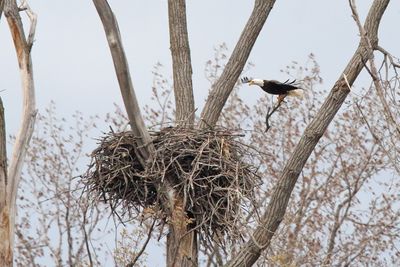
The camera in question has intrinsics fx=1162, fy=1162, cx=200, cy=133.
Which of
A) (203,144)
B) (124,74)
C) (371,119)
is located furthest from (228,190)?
(371,119)

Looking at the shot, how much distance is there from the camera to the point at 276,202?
8445mm

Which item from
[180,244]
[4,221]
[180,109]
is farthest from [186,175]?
[4,221]

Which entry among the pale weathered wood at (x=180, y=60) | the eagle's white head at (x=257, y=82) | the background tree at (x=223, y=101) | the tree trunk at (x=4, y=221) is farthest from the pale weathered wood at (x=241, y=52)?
the tree trunk at (x=4, y=221)

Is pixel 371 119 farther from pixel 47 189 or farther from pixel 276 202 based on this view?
pixel 276 202

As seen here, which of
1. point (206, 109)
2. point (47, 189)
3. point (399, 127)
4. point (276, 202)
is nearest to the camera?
point (399, 127)

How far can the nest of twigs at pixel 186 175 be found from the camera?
26.0ft

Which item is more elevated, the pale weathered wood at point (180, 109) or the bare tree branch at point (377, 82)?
the pale weathered wood at point (180, 109)

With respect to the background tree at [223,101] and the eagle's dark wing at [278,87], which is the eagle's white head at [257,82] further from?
the background tree at [223,101]

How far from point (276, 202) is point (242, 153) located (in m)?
0.50

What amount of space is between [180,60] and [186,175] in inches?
66.6

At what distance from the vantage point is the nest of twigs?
7.93 metres

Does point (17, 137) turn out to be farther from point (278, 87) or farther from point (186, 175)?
point (278, 87)

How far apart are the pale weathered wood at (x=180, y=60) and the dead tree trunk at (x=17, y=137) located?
1149mm

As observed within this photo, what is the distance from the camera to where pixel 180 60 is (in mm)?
9398
